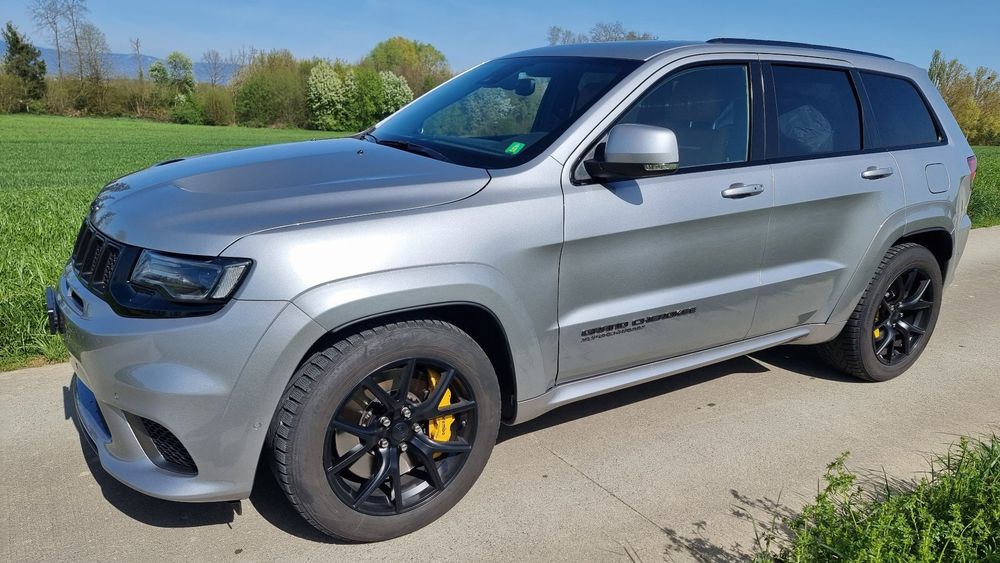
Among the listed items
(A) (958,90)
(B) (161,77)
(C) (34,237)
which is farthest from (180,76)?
(C) (34,237)

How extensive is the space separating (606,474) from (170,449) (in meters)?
1.83

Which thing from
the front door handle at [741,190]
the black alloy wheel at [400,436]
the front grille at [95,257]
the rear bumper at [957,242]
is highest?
the front door handle at [741,190]

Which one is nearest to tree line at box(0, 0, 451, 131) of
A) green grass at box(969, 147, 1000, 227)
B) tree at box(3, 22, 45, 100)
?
tree at box(3, 22, 45, 100)

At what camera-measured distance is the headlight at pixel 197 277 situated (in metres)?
2.41

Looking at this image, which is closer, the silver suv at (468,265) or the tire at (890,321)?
the silver suv at (468,265)

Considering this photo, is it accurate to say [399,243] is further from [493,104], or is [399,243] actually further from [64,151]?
[64,151]

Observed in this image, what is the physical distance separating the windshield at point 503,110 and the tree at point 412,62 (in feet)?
173

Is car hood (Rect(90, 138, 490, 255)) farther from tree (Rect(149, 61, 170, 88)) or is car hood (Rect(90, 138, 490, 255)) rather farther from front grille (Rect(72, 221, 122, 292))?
tree (Rect(149, 61, 170, 88))

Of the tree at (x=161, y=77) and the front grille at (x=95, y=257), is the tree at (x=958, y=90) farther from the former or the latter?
the tree at (x=161, y=77)

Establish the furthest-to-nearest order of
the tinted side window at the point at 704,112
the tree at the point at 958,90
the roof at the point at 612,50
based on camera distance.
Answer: the tree at the point at 958,90
the roof at the point at 612,50
the tinted side window at the point at 704,112

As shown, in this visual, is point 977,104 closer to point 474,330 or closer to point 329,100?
point 329,100

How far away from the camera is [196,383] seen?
7.93 ft

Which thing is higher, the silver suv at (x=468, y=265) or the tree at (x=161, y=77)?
the tree at (x=161, y=77)

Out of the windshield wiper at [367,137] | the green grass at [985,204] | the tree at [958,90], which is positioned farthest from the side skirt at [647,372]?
the tree at [958,90]
